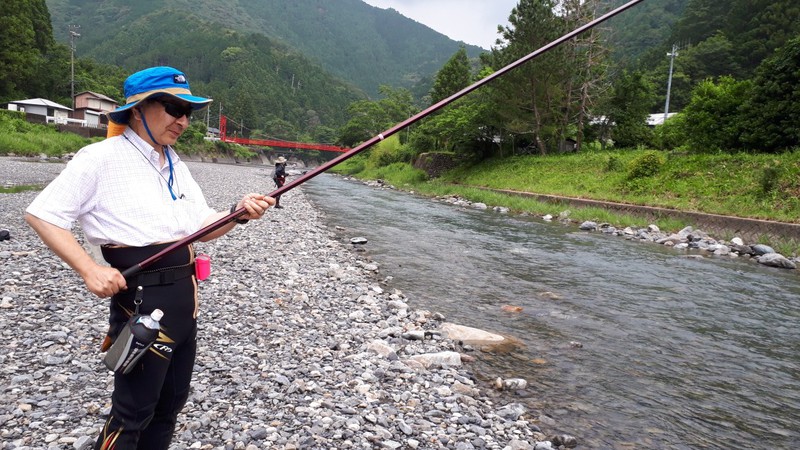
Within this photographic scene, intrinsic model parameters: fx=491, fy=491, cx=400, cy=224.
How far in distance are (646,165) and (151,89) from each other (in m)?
23.8

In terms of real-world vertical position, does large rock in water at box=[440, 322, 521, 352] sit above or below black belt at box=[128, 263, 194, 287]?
below

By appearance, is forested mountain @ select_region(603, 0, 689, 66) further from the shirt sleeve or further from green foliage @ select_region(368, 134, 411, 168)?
the shirt sleeve

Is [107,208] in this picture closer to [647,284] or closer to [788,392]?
[788,392]

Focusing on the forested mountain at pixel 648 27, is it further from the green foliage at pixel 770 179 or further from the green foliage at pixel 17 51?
the green foliage at pixel 17 51

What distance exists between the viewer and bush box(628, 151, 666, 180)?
2209 centimetres

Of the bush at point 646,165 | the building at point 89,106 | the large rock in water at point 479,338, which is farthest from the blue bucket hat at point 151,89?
the building at point 89,106

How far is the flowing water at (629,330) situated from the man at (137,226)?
125 inches

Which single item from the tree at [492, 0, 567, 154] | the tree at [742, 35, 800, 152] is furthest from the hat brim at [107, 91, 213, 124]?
the tree at [492, 0, 567, 154]

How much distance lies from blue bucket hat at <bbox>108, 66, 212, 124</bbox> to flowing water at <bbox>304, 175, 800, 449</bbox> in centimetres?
371

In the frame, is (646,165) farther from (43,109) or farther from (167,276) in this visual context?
(43,109)

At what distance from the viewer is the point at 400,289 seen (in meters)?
8.33

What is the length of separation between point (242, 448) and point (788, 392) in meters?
5.29

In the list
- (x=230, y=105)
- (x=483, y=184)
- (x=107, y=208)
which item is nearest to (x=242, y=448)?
(x=107, y=208)

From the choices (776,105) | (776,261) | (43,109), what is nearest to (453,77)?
(776,105)
